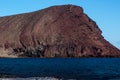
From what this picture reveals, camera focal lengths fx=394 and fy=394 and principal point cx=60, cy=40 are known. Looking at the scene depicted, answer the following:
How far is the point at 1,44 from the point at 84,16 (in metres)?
42.5

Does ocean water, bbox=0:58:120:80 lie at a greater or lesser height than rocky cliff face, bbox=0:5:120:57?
lesser

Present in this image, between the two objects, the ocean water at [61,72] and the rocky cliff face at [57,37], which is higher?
the rocky cliff face at [57,37]

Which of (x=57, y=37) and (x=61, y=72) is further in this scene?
(x=57, y=37)

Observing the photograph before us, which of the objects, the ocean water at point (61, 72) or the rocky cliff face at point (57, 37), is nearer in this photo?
the ocean water at point (61, 72)

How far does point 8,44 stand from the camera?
189 meters

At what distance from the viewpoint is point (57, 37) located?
585ft

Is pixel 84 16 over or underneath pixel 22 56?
over

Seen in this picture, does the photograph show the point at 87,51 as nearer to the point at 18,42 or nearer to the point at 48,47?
the point at 48,47

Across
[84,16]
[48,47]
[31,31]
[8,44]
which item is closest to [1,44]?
[8,44]

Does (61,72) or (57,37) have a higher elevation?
(57,37)

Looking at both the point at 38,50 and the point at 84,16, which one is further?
the point at 84,16

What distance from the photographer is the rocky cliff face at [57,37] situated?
17088cm

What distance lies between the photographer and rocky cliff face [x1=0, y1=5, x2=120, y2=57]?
561ft

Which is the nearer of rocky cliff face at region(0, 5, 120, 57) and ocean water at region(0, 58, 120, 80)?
ocean water at region(0, 58, 120, 80)
